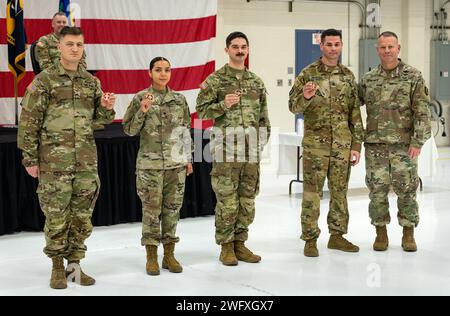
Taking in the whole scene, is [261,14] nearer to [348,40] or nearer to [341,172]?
[348,40]

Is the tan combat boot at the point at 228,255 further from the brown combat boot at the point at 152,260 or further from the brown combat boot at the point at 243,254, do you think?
the brown combat boot at the point at 152,260

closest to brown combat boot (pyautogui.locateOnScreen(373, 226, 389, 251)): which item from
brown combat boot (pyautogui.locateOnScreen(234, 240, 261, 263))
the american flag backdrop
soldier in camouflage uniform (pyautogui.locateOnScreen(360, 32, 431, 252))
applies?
soldier in camouflage uniform (pyautogui.locateOnScreen(360, 32, 431, 252))

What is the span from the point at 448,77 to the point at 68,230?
10882mm

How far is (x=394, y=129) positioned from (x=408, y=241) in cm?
87

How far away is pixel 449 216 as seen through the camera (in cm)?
724

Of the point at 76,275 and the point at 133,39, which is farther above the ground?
the point at 133,39

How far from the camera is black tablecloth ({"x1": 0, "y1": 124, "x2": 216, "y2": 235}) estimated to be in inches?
253

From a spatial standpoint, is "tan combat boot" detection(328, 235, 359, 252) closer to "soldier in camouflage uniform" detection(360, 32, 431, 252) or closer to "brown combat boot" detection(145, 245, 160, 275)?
"soldier in camouflage uniform" detection(360, 32, 431, 252)

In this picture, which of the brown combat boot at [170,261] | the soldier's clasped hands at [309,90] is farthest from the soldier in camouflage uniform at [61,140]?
the soldier's clasped hands at [309,90]

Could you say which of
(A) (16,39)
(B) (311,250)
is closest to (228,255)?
(B) (311,250)

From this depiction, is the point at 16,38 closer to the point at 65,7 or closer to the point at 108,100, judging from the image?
the point at 65,7

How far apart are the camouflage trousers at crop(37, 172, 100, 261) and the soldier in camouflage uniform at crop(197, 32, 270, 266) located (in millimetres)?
923

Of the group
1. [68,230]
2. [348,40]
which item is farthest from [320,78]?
[348,40]

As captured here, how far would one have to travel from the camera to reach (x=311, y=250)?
549cm
